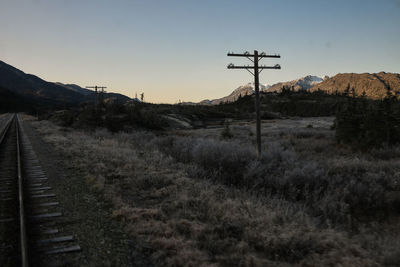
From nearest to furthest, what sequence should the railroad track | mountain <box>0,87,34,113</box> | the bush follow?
the railroad track < the bush < mountain <box>0,87,34,113</box>

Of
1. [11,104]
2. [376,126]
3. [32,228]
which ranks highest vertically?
[11,104]

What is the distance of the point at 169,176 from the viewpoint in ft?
29.1

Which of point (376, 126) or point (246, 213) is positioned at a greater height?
point (376, 126)

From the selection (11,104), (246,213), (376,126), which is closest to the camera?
(246,213)

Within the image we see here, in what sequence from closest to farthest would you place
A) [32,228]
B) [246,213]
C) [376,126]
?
[32,228]
[246,213]
[376,126]

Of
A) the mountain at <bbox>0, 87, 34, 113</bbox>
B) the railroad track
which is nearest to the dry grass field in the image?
the railroad track

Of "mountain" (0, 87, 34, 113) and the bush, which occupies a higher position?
"mountain" (0, 87, 34, 113)

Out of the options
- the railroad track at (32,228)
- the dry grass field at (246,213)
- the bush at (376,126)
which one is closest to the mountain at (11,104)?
the railroad track at (32,228)

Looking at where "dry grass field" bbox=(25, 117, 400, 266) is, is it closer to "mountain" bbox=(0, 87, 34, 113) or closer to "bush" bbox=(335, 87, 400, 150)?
"bush" bbox=(335, 87, 400, 150)

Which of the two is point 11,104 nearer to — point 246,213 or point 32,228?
point 32,228

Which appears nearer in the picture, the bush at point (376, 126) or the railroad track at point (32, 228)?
the railroad track at point (32, 228)

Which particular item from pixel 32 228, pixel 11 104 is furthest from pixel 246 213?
pixel 11 104

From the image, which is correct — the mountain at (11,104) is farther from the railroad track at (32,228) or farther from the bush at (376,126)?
the bush at (376,126)

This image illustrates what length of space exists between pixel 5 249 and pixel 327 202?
296 inches
